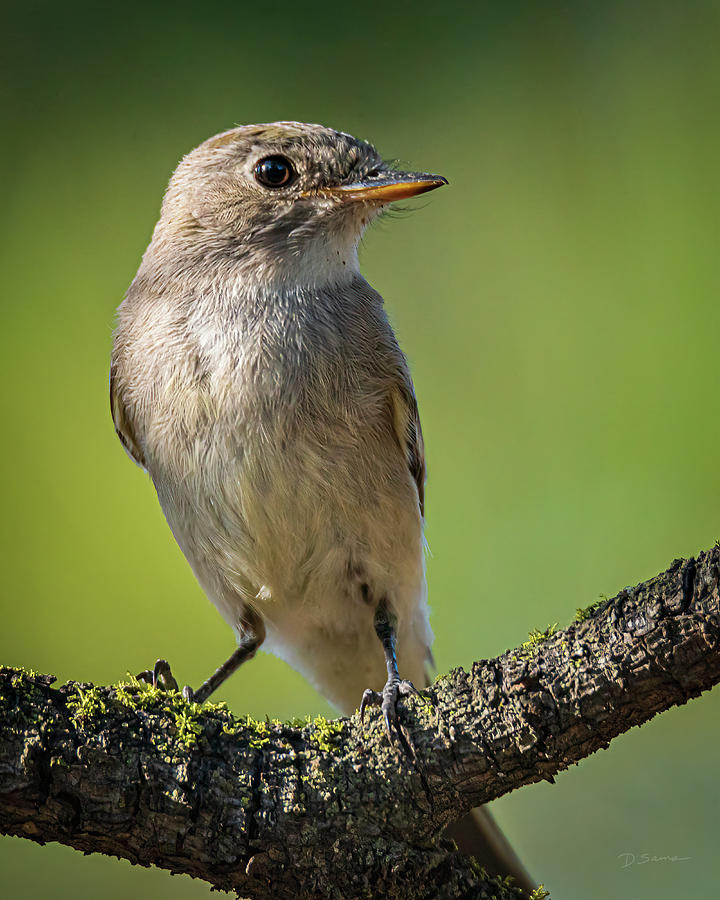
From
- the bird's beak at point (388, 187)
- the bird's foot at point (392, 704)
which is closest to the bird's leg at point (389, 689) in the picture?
the bird's foot at point (392, 704)

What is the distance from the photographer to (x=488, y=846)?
3.17 m

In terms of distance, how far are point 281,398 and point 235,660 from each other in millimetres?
1070

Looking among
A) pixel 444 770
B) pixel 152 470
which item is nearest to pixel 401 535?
pixel 152 470

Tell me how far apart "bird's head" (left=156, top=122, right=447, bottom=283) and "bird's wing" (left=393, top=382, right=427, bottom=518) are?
500 mm

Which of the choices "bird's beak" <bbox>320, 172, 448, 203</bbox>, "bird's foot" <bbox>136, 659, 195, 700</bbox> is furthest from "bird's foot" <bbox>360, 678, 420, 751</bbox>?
"bird's beak" <bbox>320, 172, 448, 203</bbox>

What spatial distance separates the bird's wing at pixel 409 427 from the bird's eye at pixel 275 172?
0.84m

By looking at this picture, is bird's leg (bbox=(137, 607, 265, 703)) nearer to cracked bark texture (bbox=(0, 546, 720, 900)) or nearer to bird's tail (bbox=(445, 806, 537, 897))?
cracked bark texture (bbox=(0, 546, 720, 900))

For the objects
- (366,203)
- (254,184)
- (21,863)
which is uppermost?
(254,184)

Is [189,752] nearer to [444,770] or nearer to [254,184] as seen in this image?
[444,770]

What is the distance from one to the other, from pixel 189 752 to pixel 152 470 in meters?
1.27

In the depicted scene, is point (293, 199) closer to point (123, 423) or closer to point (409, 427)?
point (409, 427)

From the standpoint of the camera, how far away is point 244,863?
7.63 feet

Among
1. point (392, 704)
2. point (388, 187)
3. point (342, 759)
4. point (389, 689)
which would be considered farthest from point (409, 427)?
point (342, 759)

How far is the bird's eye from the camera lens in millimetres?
3375
